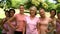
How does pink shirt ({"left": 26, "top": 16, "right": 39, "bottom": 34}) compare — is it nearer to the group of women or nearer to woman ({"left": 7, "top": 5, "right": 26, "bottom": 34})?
the group of women

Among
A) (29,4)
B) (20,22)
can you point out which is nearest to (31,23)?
(20,22)

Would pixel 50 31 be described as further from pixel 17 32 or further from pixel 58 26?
pixel 17 32

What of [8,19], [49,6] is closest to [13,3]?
[49,6]

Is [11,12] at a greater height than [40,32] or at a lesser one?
greater

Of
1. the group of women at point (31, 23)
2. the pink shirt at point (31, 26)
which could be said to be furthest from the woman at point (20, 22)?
the pink shirt at point (31, 26)

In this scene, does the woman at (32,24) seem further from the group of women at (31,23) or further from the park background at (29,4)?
the park background at (29,4)

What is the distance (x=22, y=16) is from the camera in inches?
183

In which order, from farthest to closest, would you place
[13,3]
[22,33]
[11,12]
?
[13,3], [11,12], [22,33]

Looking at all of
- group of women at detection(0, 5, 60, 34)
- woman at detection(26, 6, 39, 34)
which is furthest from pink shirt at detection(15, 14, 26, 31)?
woman at detection(26, 6, 39, 34)

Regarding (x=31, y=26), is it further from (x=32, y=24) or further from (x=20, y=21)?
(x=20, y=21)

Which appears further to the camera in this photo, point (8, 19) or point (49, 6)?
point (49, 6)

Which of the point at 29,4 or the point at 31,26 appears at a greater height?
the point at 29,4

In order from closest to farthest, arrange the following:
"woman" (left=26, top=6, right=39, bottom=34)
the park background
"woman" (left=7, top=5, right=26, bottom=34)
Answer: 1. "woman" (left=26, top=6, right=39, bottom=34)
2. "woman" (left=7, top=5, right=26, bottom=34)
3. the park background

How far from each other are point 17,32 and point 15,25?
0.67ft
